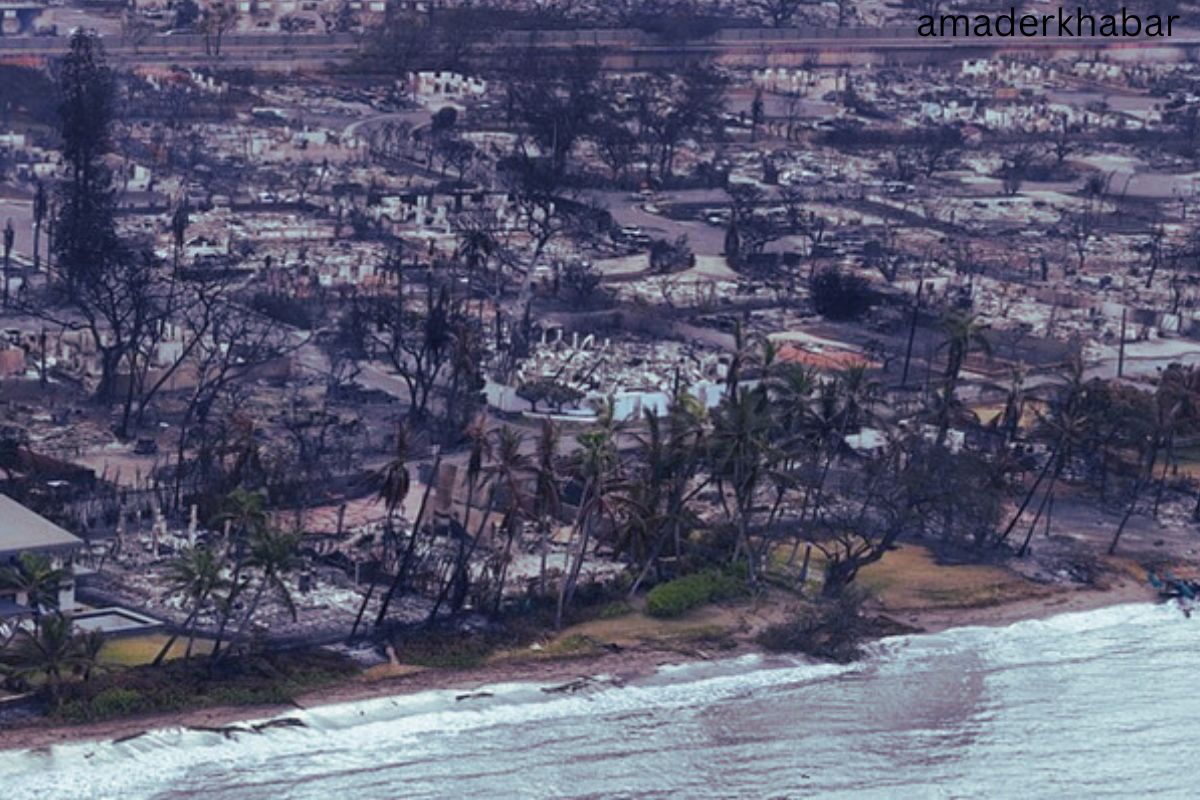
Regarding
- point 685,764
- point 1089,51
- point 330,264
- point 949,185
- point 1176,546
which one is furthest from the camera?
point 1089,51

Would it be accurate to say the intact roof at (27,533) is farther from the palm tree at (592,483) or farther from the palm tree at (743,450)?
the palm tree at (743,450)

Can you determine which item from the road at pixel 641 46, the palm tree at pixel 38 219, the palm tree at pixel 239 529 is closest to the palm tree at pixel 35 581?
the palm tree at pixel 239 529

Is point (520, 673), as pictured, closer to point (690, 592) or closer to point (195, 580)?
point (690, 592)

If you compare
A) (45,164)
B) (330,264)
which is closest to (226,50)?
(45,164)

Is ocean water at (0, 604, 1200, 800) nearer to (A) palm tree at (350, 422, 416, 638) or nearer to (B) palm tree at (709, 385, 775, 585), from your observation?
(A) palm tree at (350, 422, 416, 638)

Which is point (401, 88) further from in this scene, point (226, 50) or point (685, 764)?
point (685, 764)

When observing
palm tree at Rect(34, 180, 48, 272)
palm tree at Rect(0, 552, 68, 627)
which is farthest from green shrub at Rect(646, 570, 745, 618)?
palm tree at Rect(34, 180, 48, 272)
